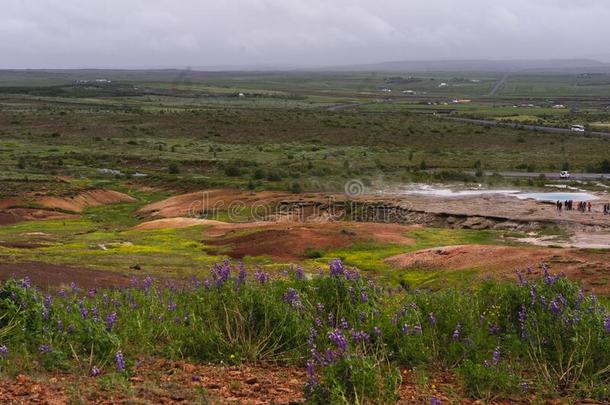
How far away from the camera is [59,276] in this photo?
20797 mm

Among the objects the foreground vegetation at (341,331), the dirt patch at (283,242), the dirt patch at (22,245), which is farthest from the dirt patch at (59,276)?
the dirt patch at (22,245)

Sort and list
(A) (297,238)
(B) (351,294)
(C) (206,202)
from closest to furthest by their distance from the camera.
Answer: (B) (351,294) → (A) (297,238) → (C) (206,202)

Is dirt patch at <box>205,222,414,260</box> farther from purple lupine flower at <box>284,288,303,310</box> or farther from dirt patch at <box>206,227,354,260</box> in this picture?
purple lupine flower at <box>284,288,303,310</box>

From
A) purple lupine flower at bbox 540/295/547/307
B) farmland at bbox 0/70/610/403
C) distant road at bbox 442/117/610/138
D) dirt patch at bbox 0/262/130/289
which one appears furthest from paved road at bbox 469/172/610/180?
purple lupine flower at bbox 540/295/547/307

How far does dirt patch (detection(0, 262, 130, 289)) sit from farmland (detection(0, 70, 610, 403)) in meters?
0.12

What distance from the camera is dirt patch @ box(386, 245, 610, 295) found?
22.4 meters

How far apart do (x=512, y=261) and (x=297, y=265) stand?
8.19 metres

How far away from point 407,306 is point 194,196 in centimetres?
4714

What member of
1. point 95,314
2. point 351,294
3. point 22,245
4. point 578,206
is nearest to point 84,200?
point 22,245

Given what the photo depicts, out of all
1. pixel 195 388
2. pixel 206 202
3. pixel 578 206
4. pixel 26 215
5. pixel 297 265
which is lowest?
pixel 26 215

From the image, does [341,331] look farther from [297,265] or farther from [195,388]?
[297,265]

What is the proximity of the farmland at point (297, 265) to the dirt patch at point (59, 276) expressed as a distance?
123mm

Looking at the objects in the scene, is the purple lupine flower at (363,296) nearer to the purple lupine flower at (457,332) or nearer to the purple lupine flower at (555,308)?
the purple lupine flower at (457,332)

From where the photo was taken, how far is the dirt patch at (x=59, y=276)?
1952cm
